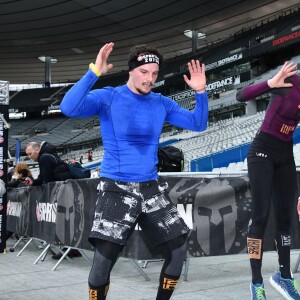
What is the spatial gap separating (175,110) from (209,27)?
4523 centimetres

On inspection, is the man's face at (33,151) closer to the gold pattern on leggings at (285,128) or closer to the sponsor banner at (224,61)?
the gold pattern on leggings at (285,128)

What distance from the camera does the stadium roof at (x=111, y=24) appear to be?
41000 millimetres

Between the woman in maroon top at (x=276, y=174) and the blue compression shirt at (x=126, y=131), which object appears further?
the woman in maroon top at (x=276, y=174)

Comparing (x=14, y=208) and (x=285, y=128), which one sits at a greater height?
(x=285, y=128)

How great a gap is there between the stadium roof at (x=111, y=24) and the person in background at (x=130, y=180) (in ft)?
130

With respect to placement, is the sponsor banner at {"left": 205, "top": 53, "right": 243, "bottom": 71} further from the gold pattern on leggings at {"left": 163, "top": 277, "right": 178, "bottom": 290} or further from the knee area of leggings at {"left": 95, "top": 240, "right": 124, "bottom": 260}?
the knee area of leggings at {"left": 95, "top": 240, "right": 124, "bottom": 260}

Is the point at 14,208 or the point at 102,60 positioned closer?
the point at 102,60

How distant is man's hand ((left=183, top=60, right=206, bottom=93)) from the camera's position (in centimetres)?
288

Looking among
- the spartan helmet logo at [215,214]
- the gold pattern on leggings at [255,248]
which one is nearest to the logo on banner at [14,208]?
the spartan helmet logo at [215,214]

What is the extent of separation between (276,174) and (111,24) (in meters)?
44.3

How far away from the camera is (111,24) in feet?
149

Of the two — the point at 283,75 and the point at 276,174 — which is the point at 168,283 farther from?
the point at 283,75

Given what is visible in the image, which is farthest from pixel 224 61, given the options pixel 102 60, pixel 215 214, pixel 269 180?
pixel 102 60

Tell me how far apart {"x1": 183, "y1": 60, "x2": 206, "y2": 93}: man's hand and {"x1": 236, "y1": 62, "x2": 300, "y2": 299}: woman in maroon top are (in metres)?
0.56
